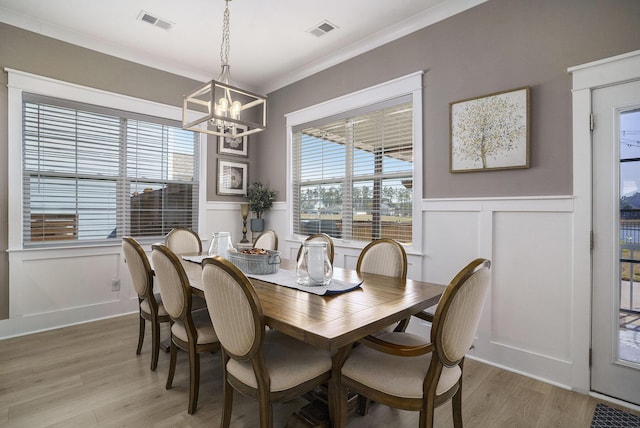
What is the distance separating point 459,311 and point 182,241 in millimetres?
3008

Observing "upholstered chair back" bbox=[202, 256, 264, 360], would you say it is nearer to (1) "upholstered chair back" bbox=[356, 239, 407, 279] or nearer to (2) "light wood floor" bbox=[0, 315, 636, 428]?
(2) "light wood floor" bbox=[0, 315, 636, 428]

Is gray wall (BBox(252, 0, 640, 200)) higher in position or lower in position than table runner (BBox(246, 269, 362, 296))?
higher

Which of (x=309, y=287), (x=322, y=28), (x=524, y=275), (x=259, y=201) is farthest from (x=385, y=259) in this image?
(x=259, y=201)

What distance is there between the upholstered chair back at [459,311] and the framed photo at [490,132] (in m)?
1.43

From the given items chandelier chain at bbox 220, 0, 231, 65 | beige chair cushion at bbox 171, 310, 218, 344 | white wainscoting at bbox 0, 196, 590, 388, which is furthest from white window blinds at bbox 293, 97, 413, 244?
beige chair cushion at bbox 171, 310, 218, 344

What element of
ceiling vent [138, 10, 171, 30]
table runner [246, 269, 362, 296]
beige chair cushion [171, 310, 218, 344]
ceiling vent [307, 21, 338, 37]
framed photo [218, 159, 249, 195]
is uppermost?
ceiling vent [307, 21, 338, 37]

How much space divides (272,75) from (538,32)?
3070 millimetres

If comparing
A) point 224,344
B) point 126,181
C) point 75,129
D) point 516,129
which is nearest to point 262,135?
point 126,181

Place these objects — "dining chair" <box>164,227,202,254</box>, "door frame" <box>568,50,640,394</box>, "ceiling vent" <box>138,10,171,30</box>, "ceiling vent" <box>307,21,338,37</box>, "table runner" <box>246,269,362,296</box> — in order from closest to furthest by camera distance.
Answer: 1. "table runner" <box>246,269,362,296</box>
2. "door frame" <box>568,50,640,394</box>
3. "ceiling vent" <box>138,10,171,30</box>
4. "ceiling vent" <box>307,21,338,37</box>
5. "dining chair" <box>164,227,202,254</box>

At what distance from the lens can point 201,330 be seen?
2.05 meters

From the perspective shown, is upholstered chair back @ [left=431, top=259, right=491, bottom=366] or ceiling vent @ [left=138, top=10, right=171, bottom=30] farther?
ceiling vent @ [left=138, top=10, right=171, bottom=30]

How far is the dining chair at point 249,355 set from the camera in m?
1.40

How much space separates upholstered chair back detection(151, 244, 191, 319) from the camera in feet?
6.35

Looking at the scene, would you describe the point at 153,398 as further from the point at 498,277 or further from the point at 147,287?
the point at 498,277
